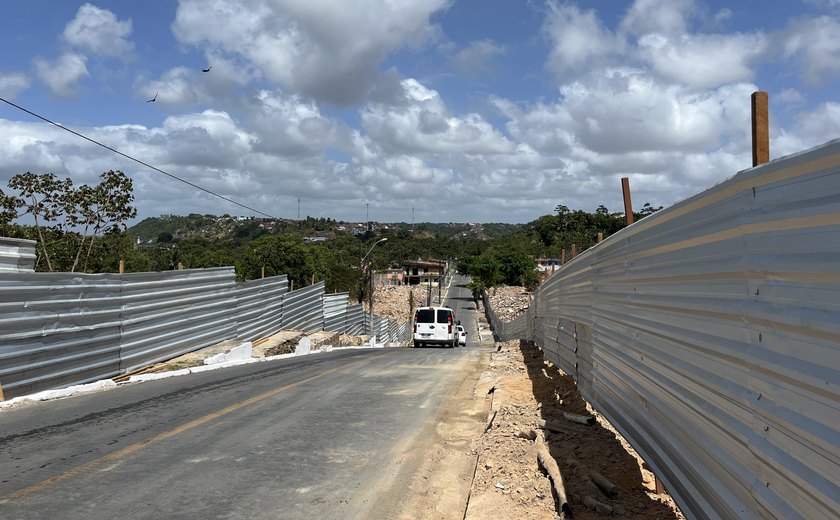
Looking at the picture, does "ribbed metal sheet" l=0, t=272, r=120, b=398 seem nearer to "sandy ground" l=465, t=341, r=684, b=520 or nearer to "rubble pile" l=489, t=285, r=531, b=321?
"sandy ground" l=465, t=341, r=684, b=520

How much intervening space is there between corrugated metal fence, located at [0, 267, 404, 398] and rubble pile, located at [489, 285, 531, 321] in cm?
5643

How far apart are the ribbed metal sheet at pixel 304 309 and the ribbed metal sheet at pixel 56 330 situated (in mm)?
15521

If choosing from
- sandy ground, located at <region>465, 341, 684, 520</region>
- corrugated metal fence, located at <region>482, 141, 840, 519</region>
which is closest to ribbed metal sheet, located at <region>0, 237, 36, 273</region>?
sandy ground, located at <region>465, 341, 684, 520</region>

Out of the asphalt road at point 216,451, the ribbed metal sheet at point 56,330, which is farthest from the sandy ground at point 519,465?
the ribbed metal sheet at point 56,330

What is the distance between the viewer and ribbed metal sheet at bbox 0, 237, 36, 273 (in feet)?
37.9

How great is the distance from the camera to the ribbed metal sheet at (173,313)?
49.5ft

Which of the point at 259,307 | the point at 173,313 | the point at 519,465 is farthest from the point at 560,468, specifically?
the point at 259,307

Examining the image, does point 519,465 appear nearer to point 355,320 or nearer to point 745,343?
point 745,343

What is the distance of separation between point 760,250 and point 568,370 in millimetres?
8414

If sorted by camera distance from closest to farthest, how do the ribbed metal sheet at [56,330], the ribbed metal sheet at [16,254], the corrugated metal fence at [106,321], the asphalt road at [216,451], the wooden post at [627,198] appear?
the asphalt road at [216,451] → the wooden post at [627,198] → the ribbed metal sheet at [56,330] → the corrugated metal fence at [106,321] → the ribbed metal sheet at [16,254]

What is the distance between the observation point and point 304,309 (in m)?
33.8

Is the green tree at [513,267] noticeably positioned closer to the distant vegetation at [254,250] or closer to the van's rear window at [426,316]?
the distant vegetation at [254,250]

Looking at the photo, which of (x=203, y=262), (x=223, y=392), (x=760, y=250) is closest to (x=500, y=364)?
(x=223, y=392)

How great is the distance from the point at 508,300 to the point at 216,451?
87.7 m
